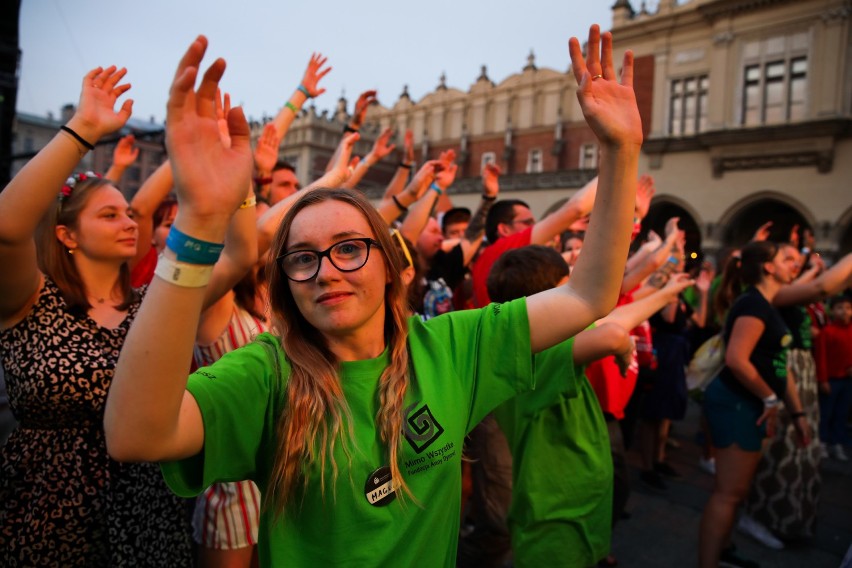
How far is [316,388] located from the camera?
1250 mm

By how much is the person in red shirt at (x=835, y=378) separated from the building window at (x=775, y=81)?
16.1 m

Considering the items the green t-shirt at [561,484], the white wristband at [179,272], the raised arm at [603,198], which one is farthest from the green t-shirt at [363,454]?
the green t-shirt at [561,484]

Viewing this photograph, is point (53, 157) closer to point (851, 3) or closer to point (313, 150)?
point (851, 3)

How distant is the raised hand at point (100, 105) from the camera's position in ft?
5.71

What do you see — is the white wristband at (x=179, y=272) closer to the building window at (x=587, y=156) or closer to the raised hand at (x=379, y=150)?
the raised hand at (x=379, y=150)

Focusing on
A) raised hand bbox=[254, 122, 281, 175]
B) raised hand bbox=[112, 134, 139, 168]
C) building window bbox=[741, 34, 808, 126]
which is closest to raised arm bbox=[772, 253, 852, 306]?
raised hand bbox=[254, 122, 281, 175]

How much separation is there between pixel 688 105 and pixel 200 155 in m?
23.8

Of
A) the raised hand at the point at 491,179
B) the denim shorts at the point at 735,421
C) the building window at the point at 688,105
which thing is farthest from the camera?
the building window at the point at 688,105

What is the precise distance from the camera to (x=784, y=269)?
3.47m

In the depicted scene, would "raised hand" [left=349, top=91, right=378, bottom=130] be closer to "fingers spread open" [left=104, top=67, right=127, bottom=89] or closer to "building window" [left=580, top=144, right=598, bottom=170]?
"fingers spread open" [left=104, top=67, right=127, bottom=89]

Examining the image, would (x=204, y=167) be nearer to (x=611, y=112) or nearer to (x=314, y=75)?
(x=611, y=112)

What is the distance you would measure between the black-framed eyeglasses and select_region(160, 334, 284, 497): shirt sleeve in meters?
0.20

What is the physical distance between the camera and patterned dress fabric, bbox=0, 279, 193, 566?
1.81 metres

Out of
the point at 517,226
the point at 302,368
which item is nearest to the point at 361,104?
the point at 517,226
